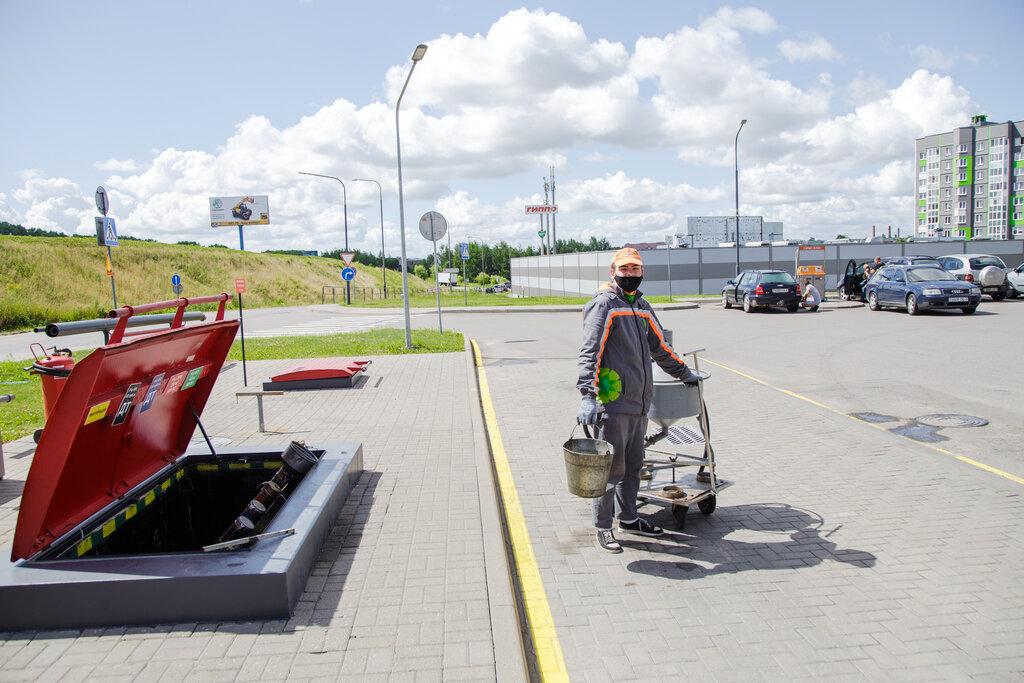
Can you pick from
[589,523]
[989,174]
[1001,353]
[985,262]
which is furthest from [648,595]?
[989,174]

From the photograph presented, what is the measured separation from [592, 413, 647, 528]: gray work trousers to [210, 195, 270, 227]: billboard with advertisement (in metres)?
52.2

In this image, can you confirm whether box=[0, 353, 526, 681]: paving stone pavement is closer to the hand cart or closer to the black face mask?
the hand cart

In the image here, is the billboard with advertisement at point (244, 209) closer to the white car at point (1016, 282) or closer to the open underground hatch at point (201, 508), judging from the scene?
the white car at point (1016, 282)

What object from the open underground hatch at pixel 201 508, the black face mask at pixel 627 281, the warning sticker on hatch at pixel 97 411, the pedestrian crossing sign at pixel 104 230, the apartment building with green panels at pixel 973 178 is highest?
the apartment building with green panels at pixel 973 178

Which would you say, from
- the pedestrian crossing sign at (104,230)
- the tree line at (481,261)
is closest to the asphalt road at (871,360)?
the pedestrian crossing sign at (104,230)

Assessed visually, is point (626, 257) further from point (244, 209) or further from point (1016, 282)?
point (244, 209)

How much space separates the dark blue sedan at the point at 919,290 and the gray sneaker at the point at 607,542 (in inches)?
799

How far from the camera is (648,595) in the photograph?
3844 mm

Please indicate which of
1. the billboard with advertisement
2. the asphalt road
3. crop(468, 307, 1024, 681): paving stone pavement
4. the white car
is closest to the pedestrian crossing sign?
the asphalt road

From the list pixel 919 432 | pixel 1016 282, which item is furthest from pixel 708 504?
pixel 1016 282

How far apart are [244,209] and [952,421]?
180 ft

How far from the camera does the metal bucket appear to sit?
407 cm

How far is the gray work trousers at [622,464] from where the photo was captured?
4418mm

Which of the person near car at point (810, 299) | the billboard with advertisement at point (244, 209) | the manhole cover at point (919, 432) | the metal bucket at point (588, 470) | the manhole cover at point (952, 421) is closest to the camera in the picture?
the metal bucket at point (588, 470)
